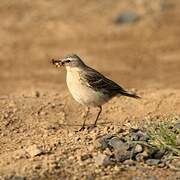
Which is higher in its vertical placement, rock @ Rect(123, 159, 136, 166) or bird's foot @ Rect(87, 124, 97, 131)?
bird's foot @ Rect(87, 124, 97, 131)

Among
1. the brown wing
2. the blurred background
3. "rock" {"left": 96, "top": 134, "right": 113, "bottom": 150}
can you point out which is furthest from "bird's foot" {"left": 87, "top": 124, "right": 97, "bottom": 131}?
the blurred background

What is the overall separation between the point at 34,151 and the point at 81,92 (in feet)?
5.41

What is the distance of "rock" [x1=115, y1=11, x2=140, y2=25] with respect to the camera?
69.6 feet

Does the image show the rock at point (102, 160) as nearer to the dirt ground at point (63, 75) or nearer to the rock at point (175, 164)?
the dirt ground at point (63, 75)

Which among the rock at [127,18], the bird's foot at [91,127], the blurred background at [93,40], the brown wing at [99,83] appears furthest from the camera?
the rock at [127,18]

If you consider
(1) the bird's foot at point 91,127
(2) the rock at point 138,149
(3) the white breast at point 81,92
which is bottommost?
(2) the rock at point 138,149

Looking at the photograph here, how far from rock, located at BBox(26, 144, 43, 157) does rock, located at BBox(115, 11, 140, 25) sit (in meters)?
13.4

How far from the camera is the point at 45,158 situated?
7.99 meters

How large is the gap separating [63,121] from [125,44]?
32.0ft

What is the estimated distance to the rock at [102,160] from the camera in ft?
25.2

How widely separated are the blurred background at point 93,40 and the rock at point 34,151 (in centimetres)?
749

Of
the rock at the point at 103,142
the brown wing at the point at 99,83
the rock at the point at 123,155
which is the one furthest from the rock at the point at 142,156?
the brown wing at the point at 99,83

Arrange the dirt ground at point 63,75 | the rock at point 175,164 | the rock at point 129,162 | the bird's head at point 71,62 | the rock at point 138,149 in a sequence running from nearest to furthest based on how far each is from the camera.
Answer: the rock at point 175,164 → the rock at point 129,162 → the rock at point 138,149 → the dirt ground at point 63,75 → the bird's head at point 71,62

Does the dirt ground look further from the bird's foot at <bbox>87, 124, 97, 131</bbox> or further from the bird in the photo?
the bird
